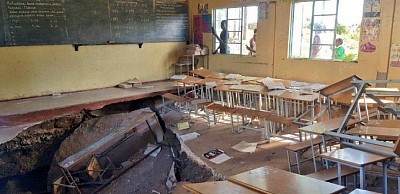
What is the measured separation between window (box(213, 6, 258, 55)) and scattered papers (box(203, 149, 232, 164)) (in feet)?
10.5

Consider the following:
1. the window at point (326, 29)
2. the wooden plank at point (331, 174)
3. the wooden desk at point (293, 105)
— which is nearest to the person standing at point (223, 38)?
the window at point (326, 29)

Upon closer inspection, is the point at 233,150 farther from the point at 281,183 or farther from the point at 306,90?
the point at 281,183

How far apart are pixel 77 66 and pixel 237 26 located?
336cm

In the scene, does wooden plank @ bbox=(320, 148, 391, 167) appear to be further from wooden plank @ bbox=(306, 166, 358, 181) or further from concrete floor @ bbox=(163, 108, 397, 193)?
concrete floor @ bbox=(163, 108, 397, 193)

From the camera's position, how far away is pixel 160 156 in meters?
4.46

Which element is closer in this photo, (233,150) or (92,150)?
(233,150)

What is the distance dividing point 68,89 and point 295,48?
4.39 m

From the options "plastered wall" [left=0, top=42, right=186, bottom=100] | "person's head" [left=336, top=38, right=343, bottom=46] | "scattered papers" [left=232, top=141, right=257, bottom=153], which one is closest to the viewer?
"scattered papers" [left=232, top=141, right=257, bottom=153]

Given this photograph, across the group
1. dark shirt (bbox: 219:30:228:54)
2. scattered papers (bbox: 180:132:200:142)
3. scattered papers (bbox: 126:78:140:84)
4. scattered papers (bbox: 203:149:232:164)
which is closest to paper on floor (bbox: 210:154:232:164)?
scattered papers (bbox: 203:149:232:164)

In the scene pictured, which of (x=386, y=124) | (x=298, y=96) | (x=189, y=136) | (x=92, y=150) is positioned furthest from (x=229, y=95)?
(x=386, y=124)

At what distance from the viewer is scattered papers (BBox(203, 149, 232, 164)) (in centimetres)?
375

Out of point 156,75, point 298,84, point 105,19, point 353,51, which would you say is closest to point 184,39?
point 156,75

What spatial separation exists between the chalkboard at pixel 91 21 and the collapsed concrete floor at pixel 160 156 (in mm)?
1582

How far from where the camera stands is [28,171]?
4902 mm
